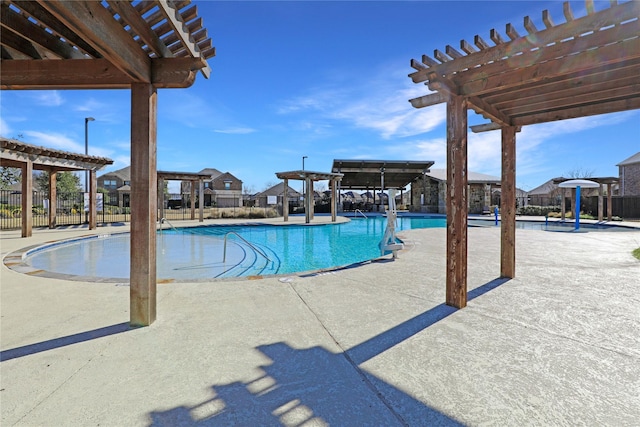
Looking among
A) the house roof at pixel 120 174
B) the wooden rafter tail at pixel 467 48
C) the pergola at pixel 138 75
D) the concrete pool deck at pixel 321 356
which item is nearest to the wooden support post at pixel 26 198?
the concrete pool deck at pixel 321 356

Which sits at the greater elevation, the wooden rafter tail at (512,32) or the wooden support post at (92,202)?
the wooden rafter tail at (512,32)

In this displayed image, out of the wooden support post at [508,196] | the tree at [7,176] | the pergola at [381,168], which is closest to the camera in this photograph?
the wooden support post at [508,196]

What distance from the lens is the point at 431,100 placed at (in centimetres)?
377

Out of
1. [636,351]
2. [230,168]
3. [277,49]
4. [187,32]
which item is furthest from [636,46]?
[230,168]

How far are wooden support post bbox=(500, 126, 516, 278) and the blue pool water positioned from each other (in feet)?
11.4

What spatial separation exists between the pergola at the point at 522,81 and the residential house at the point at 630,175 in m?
28.7

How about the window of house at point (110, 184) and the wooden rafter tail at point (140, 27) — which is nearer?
the wooden rafter tail at point (140, 27)

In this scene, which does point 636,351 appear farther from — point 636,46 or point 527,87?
point 527,87

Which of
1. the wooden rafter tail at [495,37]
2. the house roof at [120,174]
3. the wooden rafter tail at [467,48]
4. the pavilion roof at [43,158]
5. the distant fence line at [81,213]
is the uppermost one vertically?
the house roof at [120,174]

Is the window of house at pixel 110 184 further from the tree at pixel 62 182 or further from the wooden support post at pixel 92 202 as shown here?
the wooden support post at pixel 92 202

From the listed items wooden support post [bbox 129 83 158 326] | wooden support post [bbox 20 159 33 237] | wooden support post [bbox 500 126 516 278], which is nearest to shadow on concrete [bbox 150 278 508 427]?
wooden support post [bbox 129 83 158 326]

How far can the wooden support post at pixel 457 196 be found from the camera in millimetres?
3451

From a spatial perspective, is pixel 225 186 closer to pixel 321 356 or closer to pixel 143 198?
pixel 143 198

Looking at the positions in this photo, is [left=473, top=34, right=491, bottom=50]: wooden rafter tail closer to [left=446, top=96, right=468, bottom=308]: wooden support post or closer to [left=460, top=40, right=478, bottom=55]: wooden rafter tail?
[left=460, top=40, right=478, bottom=55]: wooden rafter tail
